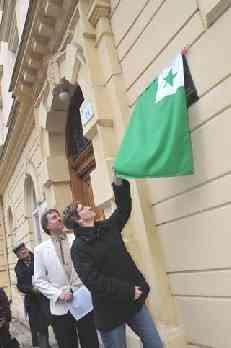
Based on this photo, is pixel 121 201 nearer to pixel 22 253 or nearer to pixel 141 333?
pixel 141 333

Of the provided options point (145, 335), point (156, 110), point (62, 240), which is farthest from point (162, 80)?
point (145, 335)

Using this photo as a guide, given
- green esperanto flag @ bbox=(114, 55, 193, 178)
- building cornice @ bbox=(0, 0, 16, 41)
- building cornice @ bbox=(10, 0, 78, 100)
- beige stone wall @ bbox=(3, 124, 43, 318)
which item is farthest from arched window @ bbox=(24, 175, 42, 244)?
green esperanto flag @ bbox=(114, 55, 193, 178)

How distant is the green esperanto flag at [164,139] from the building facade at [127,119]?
145mm

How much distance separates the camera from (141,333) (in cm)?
316

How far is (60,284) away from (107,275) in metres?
1.10

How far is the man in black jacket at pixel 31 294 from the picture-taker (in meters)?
6.14

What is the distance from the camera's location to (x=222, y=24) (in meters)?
3.13

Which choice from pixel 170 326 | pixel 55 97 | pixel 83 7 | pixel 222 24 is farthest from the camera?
pixel 55 97

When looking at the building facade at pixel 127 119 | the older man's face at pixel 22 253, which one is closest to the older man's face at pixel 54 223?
the building facade at pixel 127 119

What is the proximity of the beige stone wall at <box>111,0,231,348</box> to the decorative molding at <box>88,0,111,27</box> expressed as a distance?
0.68 m

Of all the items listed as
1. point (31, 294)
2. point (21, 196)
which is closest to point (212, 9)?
point (31, 294)

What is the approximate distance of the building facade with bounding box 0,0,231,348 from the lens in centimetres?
332

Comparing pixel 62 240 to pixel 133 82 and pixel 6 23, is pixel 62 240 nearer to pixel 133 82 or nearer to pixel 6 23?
pixel 133 82

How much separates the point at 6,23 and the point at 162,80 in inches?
339
